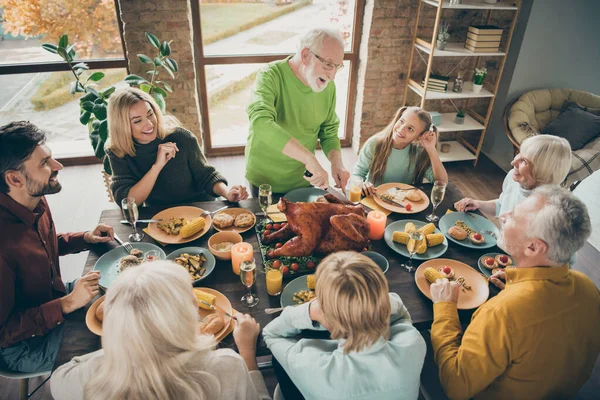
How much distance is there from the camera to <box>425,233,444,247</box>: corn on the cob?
6.99 ft

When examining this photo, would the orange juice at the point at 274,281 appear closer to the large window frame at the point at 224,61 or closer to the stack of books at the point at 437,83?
the large window frame at the point at 224,61

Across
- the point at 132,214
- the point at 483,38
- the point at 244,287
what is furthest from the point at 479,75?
the point at 132,214

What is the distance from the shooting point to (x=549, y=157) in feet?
7.52

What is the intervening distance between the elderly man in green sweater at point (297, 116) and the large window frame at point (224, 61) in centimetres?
209

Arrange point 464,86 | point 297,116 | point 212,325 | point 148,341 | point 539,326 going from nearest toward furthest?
point 148,341 < point 539,326 < point 212,325 < point 297,116 < point 464,86

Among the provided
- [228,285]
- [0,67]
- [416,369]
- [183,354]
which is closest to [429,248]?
[416,369]

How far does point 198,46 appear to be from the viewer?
14.5 feet

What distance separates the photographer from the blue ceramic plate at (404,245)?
81.4 inches

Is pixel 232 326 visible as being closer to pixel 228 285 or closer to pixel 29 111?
pixel 228 285

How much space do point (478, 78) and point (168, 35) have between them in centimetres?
327

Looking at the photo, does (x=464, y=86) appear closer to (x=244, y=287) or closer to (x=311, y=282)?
(x=311, y=282)

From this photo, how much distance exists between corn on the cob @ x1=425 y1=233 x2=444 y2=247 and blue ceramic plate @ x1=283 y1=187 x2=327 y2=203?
2.27 feet

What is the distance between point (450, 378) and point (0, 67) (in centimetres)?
482

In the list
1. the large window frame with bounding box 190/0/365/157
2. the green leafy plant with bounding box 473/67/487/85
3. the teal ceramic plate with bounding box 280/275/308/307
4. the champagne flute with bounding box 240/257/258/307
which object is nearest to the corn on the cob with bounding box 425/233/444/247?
the teal ceramic plate with bounding box 280/275/308/307
